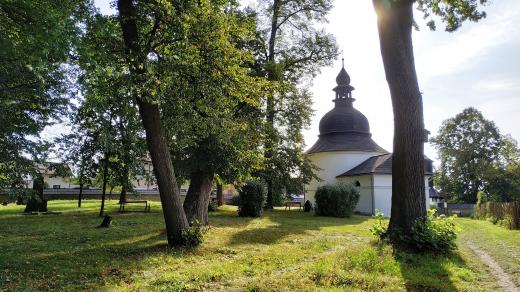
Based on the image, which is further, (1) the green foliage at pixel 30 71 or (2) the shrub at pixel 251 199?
(2) the shrub at pixel 251 199

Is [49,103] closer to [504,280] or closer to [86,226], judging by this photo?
[86,226]

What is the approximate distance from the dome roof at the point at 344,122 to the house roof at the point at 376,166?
13.2 ft

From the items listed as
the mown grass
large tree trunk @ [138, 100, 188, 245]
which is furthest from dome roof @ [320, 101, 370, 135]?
large tree trunk @ [138, 100, 188, 245]

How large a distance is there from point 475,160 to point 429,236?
174ft

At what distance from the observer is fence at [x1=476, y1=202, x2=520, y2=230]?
1814 cm

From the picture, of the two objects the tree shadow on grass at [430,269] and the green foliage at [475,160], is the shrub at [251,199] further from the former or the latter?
the green foliage at [475,160]

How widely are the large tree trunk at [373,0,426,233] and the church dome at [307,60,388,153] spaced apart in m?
30.3

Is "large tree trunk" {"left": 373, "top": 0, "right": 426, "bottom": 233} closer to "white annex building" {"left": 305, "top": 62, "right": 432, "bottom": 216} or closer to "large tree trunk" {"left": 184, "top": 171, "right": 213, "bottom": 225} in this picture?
"large tree trunk" {"left": 184, "top": 171, "right": 213, "bottom": 225}

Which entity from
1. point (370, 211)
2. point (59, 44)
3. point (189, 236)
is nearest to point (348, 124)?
point (370, 211)

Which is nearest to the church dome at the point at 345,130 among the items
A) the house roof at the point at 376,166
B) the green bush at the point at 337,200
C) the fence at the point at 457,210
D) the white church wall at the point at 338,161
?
the white church wall at the point at 338,161

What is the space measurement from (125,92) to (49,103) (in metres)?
9.29

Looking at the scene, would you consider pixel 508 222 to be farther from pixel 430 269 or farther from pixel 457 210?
pixel 457 210

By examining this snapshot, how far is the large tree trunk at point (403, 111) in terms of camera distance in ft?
34.1

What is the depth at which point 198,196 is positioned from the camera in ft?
51.9
